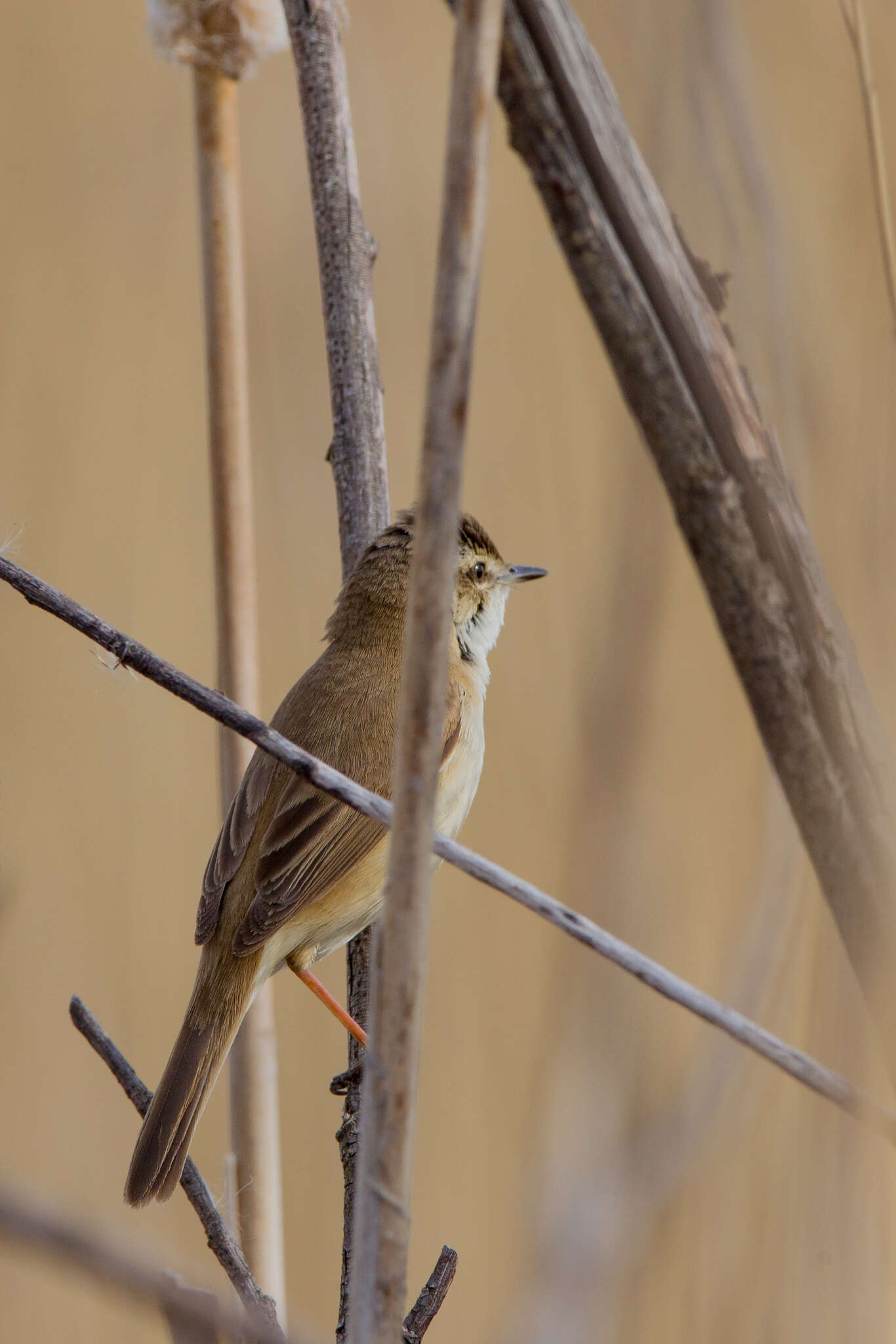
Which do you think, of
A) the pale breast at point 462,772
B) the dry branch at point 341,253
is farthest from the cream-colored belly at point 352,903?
the dry branch at point 341,253

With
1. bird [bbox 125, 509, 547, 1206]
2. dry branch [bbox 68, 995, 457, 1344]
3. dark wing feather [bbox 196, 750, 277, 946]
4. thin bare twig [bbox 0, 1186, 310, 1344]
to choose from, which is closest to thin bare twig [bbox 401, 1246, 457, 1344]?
dry branch [bbox 68, 995, 457, 1344]

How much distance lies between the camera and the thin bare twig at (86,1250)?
2.17ft

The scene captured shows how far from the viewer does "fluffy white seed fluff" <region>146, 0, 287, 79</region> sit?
7.79ft

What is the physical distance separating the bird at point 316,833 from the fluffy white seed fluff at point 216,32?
0.98 m

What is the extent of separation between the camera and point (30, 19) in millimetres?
3383

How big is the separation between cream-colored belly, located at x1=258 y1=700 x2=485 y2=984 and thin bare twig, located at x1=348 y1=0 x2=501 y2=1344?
67.0 inches

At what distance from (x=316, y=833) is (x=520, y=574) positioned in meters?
0.95

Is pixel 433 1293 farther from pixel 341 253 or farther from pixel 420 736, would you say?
pixel 341 253

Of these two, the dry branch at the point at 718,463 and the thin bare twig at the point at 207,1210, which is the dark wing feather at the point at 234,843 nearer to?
the thin bare twig at the point at 207,1210

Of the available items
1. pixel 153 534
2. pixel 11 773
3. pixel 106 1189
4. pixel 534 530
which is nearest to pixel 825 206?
pixel 534 530

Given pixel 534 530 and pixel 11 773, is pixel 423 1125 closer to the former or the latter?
pixel 11 773

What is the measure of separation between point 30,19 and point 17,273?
0.84 m

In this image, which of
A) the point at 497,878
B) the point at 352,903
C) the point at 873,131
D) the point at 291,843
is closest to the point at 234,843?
the point at 291,843

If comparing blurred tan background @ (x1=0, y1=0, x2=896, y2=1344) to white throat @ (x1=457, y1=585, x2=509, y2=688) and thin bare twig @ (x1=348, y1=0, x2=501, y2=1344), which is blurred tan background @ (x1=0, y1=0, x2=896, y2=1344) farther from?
thin bare twig @ (x1=348, y1=0, x2=501, y2=1344)
